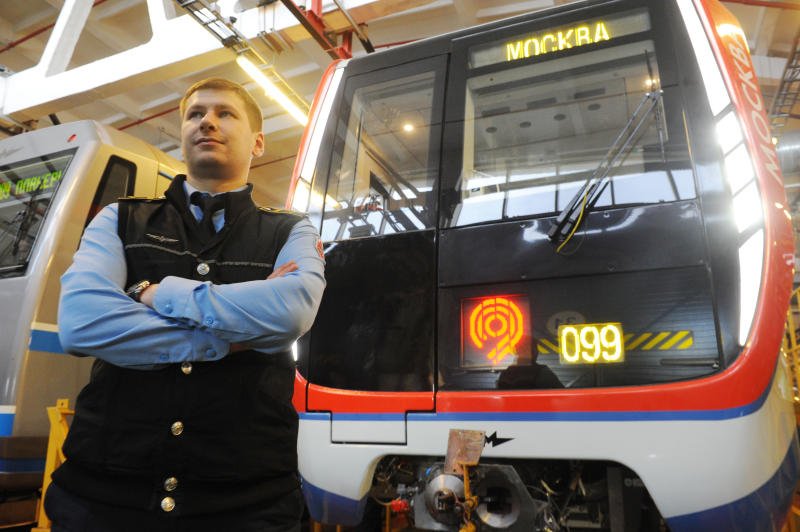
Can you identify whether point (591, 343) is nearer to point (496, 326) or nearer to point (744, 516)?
point (496, 326)

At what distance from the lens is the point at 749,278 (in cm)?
207

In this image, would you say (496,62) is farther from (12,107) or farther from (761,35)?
(761,35)

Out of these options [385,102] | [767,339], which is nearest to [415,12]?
[385,102]

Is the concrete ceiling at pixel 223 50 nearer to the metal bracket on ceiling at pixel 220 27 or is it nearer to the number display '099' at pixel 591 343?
the metal bracket on ceiling at pixel 220 27

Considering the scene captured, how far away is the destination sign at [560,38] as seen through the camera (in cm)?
266

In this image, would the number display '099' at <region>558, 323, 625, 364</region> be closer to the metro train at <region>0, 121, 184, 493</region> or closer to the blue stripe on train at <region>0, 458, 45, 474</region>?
the metro train at <region>0, 121, 184, 493</region>

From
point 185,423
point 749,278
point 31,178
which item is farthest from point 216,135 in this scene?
point 31,178

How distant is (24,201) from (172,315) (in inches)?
160

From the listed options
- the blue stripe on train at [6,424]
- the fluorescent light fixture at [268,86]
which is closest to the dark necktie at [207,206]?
the blue stripe on train at [6,424]

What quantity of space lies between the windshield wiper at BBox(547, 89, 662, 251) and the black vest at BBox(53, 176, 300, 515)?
1.32 metres

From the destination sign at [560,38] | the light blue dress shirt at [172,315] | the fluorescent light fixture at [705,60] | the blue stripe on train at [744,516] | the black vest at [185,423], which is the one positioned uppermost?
the destination sign at [560,38]

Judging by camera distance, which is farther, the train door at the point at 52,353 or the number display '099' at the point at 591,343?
the train door at the point at 52,353

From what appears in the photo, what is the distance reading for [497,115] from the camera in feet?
9.14

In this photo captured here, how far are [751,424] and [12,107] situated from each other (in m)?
8.76
